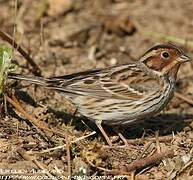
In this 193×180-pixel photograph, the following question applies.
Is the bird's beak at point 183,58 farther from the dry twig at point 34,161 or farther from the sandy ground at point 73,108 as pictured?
the dry twig at point 34,161

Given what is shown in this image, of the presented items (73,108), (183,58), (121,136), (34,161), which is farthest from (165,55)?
(34,161)

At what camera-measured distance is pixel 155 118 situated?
728cm

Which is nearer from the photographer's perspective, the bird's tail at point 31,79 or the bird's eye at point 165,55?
the bird's tail at point 31,79

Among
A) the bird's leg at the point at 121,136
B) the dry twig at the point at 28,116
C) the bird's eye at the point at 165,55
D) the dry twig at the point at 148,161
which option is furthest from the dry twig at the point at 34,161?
the bird's eye at the point at 165,55

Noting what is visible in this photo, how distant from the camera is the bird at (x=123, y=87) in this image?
6.27 metres

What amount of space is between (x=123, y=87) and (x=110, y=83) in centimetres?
14

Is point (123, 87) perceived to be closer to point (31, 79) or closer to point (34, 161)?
point (31, 79)

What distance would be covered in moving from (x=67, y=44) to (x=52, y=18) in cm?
77

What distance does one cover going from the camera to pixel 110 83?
644 cm

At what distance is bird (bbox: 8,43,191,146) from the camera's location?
627cm

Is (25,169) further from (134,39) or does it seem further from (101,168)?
(134,39)

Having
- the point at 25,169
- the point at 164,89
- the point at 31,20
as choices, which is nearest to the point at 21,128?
the point at 25,169

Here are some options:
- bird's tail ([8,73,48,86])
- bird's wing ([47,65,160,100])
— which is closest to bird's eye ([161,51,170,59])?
bird's wing ([47,65,160,100])

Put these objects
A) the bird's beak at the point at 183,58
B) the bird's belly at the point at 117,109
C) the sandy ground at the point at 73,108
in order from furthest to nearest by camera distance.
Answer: the bird's beak at the point at 183,58, the bird's belly at the point at 117,109, the sandy ground at the point at 73,108
